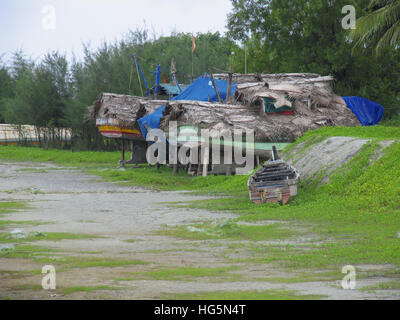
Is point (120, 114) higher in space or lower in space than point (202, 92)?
lower

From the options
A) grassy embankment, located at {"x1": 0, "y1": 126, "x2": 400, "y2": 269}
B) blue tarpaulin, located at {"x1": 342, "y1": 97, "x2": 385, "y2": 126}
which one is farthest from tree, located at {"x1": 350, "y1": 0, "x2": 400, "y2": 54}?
grassy embankment, located at {"x1": 0, "y1": 126, "x2": 400, "y2": 269}

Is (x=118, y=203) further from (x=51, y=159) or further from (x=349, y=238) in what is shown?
(x=51, y=159)

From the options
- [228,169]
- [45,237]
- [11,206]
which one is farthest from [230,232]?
[228,169]

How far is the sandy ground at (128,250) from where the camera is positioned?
23.9ft

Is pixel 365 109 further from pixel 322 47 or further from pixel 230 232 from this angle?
pixel 230 232

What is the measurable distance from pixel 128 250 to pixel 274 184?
6.67 metres

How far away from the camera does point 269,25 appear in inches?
1339

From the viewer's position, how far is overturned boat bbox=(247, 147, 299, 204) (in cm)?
1583

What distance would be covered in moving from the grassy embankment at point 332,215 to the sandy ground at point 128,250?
60cm

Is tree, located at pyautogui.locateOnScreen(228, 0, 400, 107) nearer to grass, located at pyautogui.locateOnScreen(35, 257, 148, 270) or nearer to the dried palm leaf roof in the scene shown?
the dried palm leaf roof

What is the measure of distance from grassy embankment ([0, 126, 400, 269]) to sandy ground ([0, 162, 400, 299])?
60cm

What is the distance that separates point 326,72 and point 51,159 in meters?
16.9

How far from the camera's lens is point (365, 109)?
90.7 ft

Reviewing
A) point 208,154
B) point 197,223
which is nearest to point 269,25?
point 208,154
